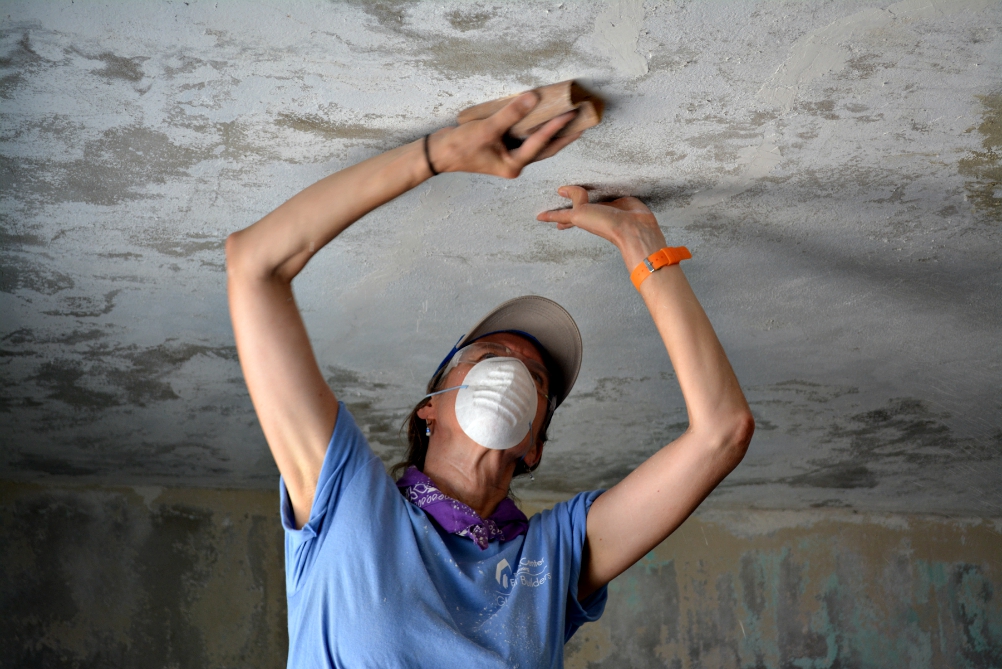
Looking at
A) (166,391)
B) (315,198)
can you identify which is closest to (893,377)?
(315,198)

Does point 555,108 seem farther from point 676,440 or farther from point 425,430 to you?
point 425,430

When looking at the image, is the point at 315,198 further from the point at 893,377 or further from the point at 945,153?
the point at 893,377

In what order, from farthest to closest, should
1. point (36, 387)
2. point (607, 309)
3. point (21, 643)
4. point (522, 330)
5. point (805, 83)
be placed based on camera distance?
point (21, 643) < point (36, 387) < point (607, 309) < point (522, 330) < point (805, 83)

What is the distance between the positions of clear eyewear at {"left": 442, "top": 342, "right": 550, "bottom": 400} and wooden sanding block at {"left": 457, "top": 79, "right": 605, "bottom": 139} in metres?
0.59

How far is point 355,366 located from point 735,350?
1222 mm

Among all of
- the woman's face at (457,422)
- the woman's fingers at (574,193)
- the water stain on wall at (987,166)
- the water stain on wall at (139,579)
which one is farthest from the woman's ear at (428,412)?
the water stain on wall at (139,579)

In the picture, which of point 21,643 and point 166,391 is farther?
point 21,643

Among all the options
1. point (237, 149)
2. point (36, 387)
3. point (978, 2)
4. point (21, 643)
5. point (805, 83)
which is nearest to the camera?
point (978, 2)

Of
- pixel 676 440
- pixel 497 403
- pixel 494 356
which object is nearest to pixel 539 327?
pixel 494 356

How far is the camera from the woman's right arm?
5.32 feet

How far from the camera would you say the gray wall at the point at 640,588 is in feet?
12.3

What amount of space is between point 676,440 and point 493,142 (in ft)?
2.33

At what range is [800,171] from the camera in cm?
182

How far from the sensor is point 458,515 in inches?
71.0
